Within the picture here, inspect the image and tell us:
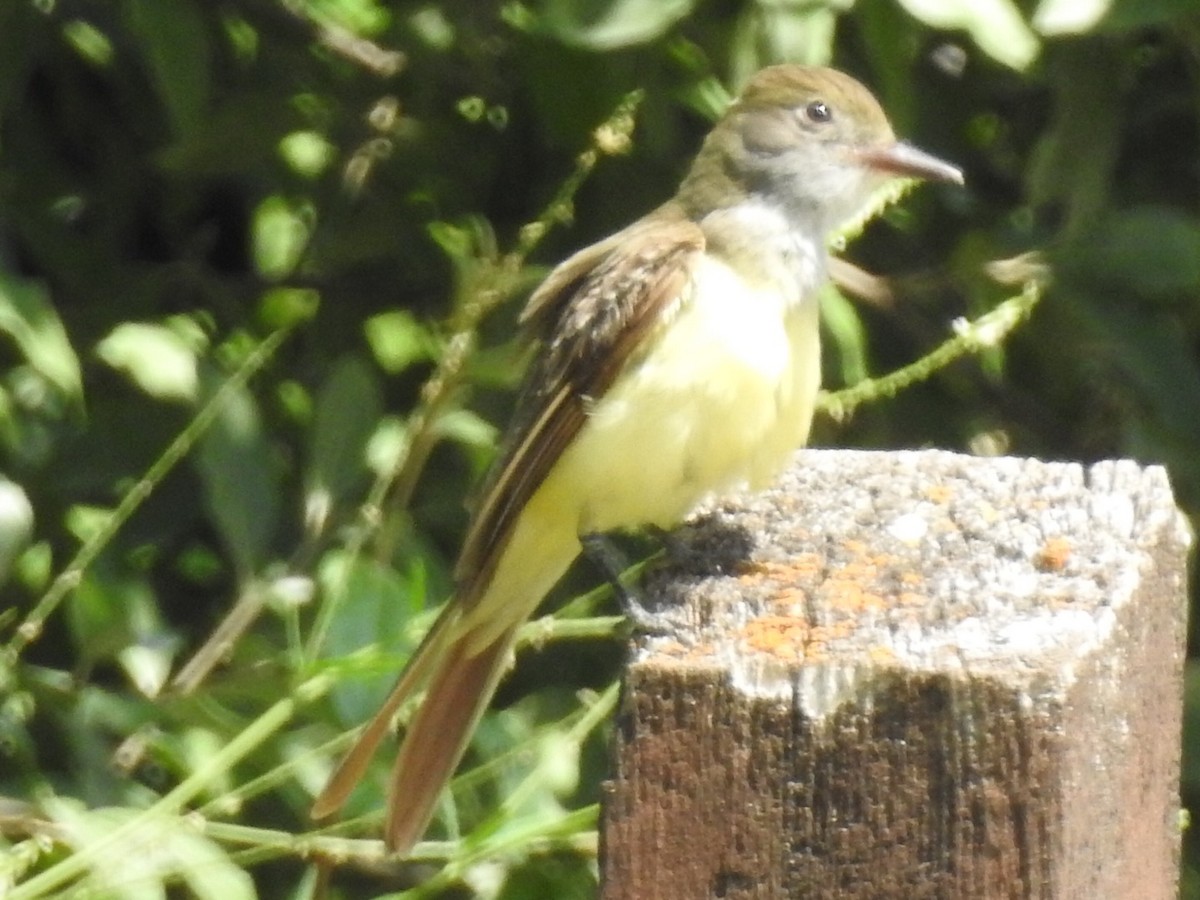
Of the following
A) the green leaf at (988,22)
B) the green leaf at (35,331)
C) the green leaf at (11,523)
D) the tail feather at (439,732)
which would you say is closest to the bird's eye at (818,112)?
the green leaf at (988,22)

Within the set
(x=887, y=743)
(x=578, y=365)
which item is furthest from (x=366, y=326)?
(x=887, y=743)

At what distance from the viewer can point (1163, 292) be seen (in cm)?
333

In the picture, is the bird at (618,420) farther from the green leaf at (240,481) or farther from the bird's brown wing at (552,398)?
the green leaf at (240,481)

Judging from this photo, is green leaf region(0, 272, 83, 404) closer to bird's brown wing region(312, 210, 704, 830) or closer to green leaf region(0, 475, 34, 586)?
green leaf region(0, 475, 34, 586)

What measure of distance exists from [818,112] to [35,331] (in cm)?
137

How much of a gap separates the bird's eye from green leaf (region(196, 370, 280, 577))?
3.54 ft

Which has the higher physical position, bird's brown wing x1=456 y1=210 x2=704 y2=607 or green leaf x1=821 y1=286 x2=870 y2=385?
green leaf x1=821 y1=286 x2=870 y2=385

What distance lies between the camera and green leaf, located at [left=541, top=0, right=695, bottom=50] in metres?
2.91

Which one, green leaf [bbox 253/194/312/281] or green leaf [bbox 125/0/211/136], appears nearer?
green leaf [bbox 125/0/211/136]

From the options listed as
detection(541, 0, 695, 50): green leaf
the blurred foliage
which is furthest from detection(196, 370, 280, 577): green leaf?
detection(541, 0, 695, 50): green leaf

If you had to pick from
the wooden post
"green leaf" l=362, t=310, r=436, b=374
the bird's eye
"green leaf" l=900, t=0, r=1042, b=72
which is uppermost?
the bird's eye

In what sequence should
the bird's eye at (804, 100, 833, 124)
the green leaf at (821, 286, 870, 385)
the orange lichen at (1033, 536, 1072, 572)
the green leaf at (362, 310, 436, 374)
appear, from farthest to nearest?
the bird's eye at (804, 100, 833, 124)
the green leaf at (362, 310, 436, 374)
the green leaf at (821, 286, 870, 385)
the orange lichen at (1033, 536, 1072, 572)

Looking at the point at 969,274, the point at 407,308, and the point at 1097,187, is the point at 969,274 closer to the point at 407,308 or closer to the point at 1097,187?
the point at 1097,187

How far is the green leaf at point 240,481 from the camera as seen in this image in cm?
314
